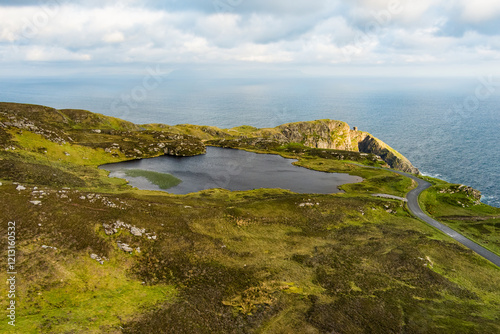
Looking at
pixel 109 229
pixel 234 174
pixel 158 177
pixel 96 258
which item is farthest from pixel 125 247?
pixel 234 174

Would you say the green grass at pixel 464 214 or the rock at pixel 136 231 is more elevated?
the rock at pixel 136 231

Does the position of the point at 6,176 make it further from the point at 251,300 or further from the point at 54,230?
the point at 251,300

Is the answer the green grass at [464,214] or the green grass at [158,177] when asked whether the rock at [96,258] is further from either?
the green grass at [464,214]

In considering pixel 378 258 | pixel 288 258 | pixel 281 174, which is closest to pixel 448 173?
pixel 281 174

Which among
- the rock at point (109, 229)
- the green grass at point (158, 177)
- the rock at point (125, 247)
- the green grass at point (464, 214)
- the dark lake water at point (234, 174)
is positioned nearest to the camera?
the rock at point (125, 247)

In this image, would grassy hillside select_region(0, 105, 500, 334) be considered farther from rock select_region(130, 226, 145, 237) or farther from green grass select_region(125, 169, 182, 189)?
green grass select_region(125, 169, 182, 189)

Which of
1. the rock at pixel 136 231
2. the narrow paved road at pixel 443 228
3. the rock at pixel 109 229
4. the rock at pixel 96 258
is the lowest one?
the narrow paved road at pixel 443 228

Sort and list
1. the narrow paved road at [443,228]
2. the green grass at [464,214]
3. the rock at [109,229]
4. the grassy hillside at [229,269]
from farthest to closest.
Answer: the green grass at [464,214] → the narrow paved road at [443,228] → the rock at [109,229] → the grassy hillside at [229,269]

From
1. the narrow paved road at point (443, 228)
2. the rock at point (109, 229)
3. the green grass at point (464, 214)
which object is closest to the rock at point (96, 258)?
the rock at point (109, 229)

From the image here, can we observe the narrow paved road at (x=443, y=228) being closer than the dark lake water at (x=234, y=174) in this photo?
Yes
